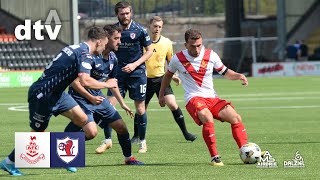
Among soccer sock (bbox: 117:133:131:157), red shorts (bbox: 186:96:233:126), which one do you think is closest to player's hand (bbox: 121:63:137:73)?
red shorts (bbox: 186:96:233:126)

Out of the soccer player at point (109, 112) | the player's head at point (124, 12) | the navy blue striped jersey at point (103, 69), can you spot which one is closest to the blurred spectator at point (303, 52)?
the player's head at point (124, 12)

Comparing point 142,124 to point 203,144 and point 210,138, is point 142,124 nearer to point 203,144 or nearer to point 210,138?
point 203,144

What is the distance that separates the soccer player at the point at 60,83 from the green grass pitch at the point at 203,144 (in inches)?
28.2

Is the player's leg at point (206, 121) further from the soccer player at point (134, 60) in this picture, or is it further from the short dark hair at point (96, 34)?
the soccer player at point (134, 60)

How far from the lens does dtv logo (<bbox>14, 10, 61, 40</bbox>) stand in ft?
174

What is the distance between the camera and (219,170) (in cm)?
1300

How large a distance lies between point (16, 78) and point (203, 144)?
27.6m

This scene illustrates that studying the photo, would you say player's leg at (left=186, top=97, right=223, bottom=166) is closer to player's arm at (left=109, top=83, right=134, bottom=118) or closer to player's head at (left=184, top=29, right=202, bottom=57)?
player's head at (left=184, top=29, right=202, bottom=57)

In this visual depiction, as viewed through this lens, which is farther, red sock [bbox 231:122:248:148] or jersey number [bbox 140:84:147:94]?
jersey number [bbox 140:84:147:94]

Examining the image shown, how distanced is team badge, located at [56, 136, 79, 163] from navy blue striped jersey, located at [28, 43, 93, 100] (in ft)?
2.02

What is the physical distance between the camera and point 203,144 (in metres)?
17.1

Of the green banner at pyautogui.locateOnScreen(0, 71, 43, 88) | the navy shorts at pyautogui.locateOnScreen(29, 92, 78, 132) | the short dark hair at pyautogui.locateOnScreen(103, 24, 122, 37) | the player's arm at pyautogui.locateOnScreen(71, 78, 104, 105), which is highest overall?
the short dark hair at pyautogui.locateOnScreen(103, 24, 122, 37)

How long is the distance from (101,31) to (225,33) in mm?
48114

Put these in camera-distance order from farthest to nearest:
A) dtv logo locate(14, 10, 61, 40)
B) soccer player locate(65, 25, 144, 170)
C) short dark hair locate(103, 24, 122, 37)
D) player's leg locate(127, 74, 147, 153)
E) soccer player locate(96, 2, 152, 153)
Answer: dtv logo locate(14, 10, 61, 40) → player's leg locate(127, 74, 147, 153) → soccer player locate(96, 2, 152, 153) → soccer player locate(65, 25, 144, 170) → short dark hair locate(103, 24, 122, 37)
